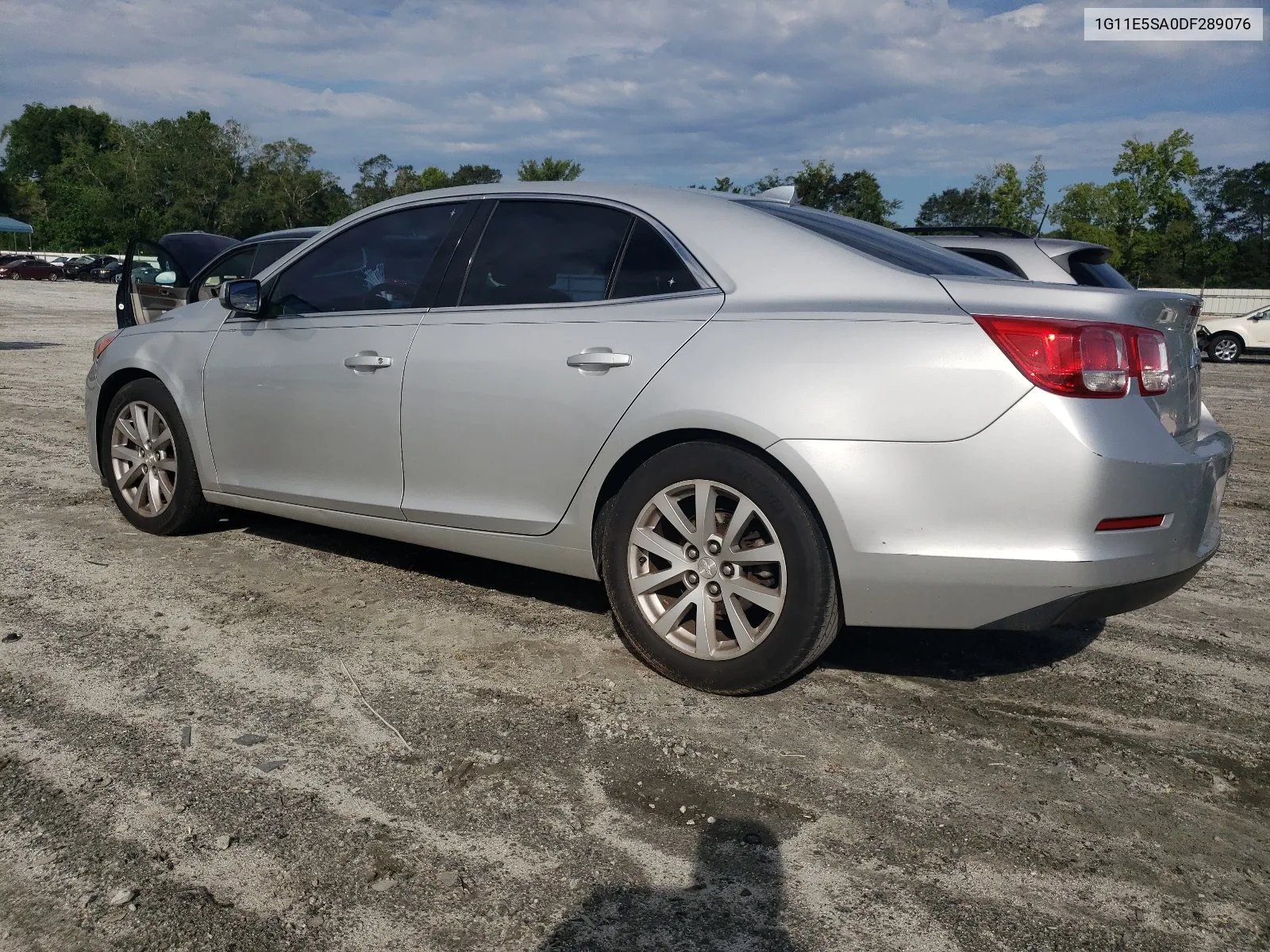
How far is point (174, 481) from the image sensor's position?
5207 mm

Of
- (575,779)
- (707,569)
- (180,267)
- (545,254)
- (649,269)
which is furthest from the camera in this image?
(180,267)

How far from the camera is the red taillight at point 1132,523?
2.96 m

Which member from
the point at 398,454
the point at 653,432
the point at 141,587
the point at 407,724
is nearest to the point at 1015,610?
the point at 653,432

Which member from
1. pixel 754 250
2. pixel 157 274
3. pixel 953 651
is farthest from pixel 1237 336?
pixel 754 250

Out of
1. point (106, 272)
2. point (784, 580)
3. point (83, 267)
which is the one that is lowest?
point (784, 580)

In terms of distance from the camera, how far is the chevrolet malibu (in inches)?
118

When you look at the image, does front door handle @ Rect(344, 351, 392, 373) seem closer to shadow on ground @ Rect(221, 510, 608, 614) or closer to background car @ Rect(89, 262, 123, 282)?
shadow on ground @ Rect(221, 510, 608, 614)

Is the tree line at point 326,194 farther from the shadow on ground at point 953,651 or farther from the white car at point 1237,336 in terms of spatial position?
the shadow on ground at point 953,651

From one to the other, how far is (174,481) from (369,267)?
1556 mm

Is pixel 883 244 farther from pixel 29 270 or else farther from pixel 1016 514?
pixel 29 270

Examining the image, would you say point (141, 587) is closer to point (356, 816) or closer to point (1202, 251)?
point (356, 816)

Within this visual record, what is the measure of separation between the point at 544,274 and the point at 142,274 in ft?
27.9

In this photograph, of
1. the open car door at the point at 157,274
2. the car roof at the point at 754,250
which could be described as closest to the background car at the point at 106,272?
the open car door at the point at 157,274

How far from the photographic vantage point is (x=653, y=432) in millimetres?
3484
